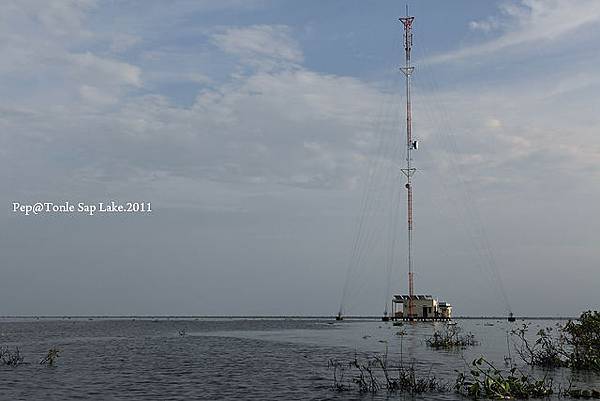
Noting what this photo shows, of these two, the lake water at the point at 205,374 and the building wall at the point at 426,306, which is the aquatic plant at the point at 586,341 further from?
the building wall at the point at 426,306

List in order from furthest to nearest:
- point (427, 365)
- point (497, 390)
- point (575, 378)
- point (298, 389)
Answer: point (427, 365), point (575, 378), point (298, 389), point (497, 390)

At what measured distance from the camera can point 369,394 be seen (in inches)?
1463

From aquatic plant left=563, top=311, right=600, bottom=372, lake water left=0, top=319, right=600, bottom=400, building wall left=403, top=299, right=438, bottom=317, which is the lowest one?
lake water left=0, top=319, right=600, bottom=400

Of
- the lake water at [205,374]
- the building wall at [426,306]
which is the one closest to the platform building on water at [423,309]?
the building wall at [426,306]

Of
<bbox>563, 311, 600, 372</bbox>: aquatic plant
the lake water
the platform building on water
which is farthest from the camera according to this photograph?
the platform building on water

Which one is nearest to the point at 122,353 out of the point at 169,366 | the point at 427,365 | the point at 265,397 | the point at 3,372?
the point at 169,366

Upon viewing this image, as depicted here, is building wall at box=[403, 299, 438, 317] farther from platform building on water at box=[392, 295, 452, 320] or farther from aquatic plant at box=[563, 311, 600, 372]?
aquatic plant at box=[563, 311, 600, 372]

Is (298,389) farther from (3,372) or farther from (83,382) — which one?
(3,372)

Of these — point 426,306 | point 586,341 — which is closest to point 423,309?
point 426,306

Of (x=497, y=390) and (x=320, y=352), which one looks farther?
(x=320, y=352)

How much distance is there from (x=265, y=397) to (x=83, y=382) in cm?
1398

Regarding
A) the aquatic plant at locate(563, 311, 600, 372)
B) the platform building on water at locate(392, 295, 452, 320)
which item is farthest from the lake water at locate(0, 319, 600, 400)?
the platform building on water at locate(392, 295, 452, 320)

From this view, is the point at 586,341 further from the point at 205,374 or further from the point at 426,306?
the point at 426,306

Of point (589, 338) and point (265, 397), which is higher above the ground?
point (589, 338)
